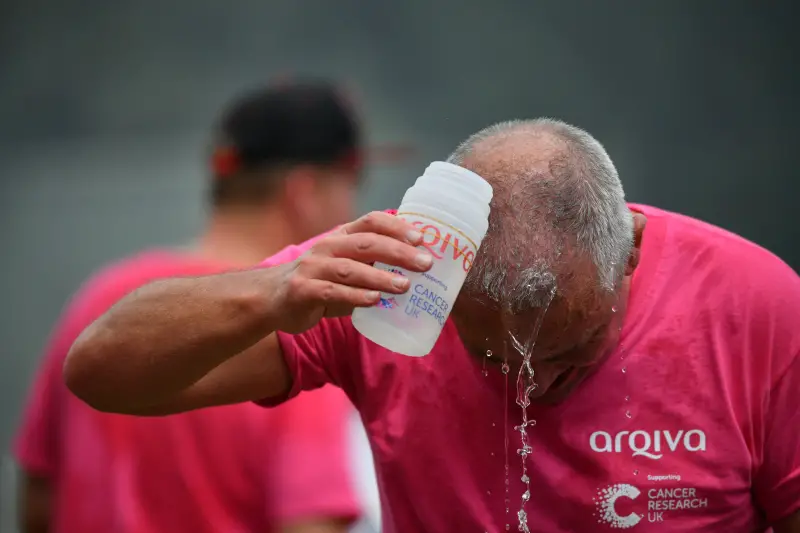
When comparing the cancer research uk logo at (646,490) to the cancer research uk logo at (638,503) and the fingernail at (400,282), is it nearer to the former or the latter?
the cancer research uk logo at (638,503)

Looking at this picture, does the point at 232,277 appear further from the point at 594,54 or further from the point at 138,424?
the point at 594,54

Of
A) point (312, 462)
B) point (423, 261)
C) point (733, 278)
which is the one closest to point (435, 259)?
point (423, 261)

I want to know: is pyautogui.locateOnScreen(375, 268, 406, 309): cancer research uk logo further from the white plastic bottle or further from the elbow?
the elbow

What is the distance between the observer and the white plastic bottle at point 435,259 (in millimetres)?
988

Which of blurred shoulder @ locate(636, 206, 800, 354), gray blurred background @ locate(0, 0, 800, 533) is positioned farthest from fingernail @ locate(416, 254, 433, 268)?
gray blurred background @ locate(0, 0, 800, 533)

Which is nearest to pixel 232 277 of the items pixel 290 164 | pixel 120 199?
pixel 290 164

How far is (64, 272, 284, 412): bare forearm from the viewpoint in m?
1.09

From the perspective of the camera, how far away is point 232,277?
112cm

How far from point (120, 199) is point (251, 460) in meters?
2.76

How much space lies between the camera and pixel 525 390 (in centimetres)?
122

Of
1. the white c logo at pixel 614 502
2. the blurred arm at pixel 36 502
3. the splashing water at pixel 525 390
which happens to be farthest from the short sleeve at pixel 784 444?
the blurred arm at pixel 36 502

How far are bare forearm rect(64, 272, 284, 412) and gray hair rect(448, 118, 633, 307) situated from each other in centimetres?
25

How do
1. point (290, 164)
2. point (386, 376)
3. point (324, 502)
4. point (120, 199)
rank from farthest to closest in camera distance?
point (120, 199)
point (290, 164)
point (324, 502)
point (386, 376)

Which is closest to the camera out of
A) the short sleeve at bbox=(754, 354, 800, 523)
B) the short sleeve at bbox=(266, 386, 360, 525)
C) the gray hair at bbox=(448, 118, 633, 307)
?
the gray hair at bbox=(448, 118, 633, 307)
